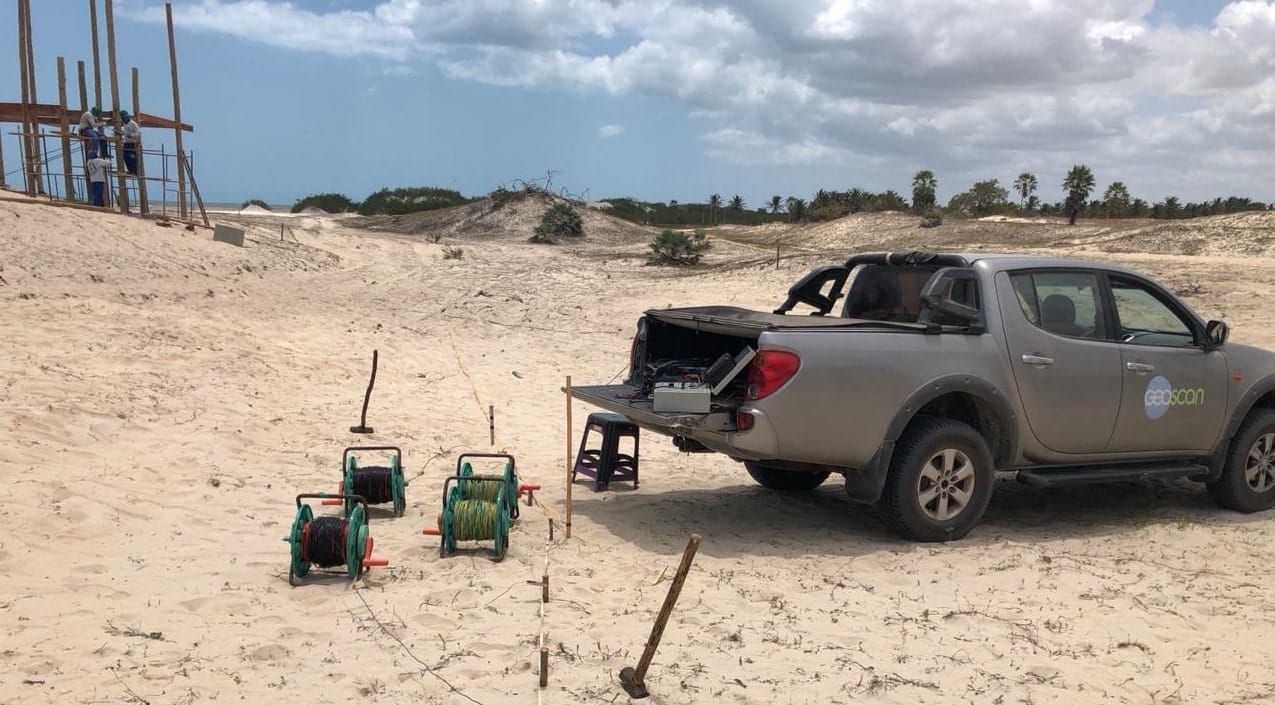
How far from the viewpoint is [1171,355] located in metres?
7.31

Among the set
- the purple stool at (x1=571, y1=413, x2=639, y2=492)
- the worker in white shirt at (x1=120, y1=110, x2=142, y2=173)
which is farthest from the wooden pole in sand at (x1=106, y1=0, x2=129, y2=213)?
the purple stool at (x1=571, y1=413, x2=639, y2=492)

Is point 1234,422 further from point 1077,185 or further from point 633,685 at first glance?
point 1077,185

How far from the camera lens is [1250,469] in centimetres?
777

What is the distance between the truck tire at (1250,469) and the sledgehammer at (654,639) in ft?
17.5

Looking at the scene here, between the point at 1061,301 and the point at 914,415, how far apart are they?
1.50 m

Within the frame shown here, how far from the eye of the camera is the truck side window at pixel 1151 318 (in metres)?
7.41

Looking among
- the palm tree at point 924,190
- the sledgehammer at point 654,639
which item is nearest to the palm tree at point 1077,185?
the palm tree at point 924,190

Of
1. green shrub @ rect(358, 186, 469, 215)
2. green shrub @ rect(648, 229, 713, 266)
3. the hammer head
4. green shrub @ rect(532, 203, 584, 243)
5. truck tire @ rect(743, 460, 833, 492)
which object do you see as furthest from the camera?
green shrub @ rect(358, 186, 469, 215)

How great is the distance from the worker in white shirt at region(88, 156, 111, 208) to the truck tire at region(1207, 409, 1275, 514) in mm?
19973

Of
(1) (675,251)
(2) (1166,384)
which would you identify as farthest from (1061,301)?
(1) (675,251)

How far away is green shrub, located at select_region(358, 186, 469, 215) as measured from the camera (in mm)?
54906

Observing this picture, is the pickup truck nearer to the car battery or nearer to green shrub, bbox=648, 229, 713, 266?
the car battery

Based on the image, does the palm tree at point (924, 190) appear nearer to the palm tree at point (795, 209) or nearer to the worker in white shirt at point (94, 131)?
the palm tree at point (795, 209)

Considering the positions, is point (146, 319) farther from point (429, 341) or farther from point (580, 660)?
point (580, 660)
